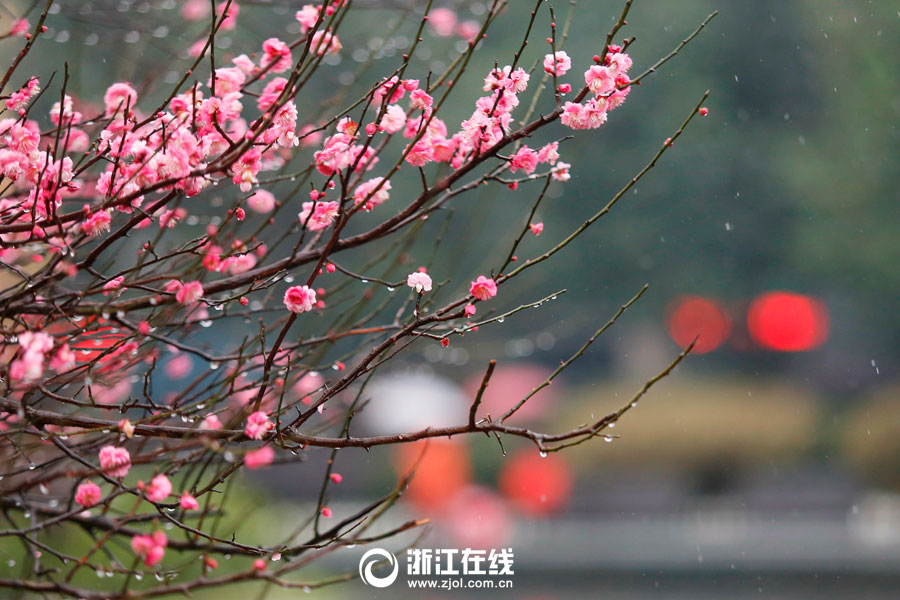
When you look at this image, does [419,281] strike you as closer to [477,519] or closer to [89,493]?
[89,493]

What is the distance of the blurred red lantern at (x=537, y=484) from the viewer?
15062 millimetres

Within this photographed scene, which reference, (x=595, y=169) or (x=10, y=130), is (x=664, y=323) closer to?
(x=595, y=169)

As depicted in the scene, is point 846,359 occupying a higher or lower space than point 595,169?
lower

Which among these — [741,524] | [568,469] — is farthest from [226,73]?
[568,469]

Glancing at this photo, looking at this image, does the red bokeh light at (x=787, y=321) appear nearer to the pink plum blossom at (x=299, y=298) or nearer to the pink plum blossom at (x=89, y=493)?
the pink plum blossom at (x=299, y=298)

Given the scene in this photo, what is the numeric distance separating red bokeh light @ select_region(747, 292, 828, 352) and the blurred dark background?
0.17 feet

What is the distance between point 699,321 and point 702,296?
3.15 feet

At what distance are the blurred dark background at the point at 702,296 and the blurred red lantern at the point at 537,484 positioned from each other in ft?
0.16

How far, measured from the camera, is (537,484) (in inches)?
613

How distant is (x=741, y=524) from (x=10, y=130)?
1246cm

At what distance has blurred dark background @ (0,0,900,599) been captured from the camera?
14.0m

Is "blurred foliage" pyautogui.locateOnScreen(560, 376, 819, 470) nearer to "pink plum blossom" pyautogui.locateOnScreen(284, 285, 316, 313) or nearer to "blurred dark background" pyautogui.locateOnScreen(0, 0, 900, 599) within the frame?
"blurred dark background" pyautogui.locateOnScreen(0, 0, 900, 599)

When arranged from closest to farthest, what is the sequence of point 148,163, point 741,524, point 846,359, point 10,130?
point 148,163, point 10,130, point 741,524, point 846,359

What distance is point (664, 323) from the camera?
19000mm
